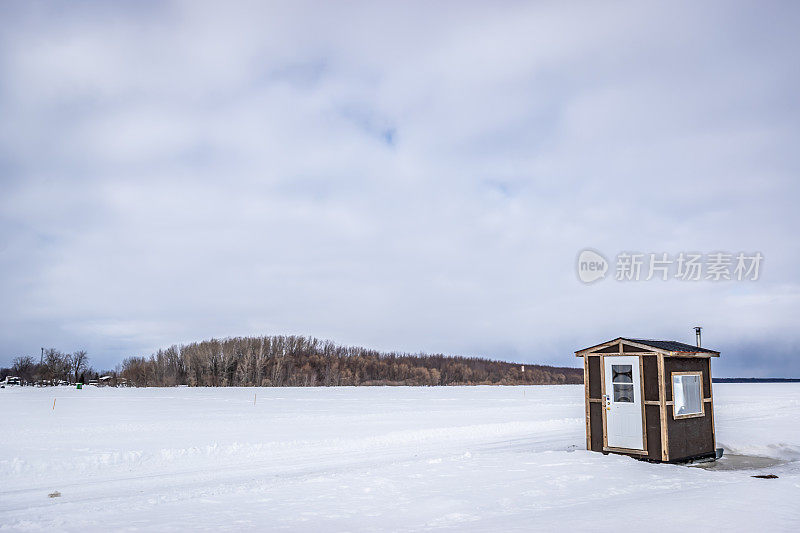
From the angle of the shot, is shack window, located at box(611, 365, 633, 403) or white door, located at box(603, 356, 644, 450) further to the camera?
shack window, located at box(611, 365, 633, 403)

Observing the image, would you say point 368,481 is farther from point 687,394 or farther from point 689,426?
point 687,394

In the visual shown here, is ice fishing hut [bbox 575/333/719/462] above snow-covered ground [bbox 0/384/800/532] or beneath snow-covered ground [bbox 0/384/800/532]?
above

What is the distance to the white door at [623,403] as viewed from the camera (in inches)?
560

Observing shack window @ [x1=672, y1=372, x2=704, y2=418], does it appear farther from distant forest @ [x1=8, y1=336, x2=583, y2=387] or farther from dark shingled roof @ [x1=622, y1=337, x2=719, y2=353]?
distant forest @ [x1=8, y1=336, x2=583, y2=387]

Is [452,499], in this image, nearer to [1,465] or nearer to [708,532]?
[708,532]

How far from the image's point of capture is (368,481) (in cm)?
1159

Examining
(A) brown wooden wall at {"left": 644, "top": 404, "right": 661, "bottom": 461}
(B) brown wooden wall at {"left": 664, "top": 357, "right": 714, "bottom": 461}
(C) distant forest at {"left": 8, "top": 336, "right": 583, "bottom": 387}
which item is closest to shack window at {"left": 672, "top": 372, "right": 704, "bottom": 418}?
(B) brown wooden wall at {"left": 664, "top": 357, "right": 714, "bottom": 461}

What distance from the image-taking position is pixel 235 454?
16141mm

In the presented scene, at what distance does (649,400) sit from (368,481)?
729 centimetres

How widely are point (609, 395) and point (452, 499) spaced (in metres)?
6.63

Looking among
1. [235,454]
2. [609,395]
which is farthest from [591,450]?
[235,454]

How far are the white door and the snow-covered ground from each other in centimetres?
55

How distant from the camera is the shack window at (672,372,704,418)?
14.1m

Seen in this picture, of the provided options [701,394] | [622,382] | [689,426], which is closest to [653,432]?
[689,426]
